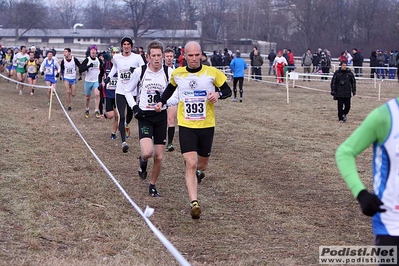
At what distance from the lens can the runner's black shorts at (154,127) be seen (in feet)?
29.9

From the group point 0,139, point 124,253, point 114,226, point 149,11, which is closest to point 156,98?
point 114,226

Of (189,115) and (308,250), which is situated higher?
(189,115)

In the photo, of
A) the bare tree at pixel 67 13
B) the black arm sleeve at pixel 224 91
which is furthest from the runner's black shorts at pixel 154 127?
the bare tree at pixel 67 13

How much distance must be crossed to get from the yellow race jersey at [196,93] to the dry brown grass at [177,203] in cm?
125

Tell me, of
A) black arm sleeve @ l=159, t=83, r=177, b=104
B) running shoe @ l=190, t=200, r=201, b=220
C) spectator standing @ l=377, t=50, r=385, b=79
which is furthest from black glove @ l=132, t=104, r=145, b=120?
spectator standing @ l=377, t=50, r=385, b=79

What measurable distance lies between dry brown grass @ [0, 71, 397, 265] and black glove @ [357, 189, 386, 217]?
2.83 metres

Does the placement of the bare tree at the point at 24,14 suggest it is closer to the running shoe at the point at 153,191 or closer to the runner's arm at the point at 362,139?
the running shoe at the point at 153,191

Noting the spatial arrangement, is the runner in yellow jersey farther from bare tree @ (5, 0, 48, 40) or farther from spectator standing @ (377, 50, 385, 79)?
bare tree @ (5, 0, 48, 40)

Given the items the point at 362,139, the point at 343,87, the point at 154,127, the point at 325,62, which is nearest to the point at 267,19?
Answer: the point at 325,62

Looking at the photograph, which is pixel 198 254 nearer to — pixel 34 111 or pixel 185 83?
pixel 185 83

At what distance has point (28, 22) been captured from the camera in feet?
283

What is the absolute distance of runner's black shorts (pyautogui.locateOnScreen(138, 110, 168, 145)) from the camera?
9.10 meters

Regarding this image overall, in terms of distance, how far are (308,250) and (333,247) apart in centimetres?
26

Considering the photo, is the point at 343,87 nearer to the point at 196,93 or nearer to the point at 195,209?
the point at 196,93
